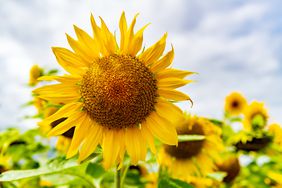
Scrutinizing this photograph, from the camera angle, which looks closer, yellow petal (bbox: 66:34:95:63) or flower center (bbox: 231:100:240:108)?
yellow petal (bbox: 66:34:95:63)

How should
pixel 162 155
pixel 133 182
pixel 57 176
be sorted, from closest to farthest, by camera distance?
pixel 57 176, pixel 133 182, pixel 162 155

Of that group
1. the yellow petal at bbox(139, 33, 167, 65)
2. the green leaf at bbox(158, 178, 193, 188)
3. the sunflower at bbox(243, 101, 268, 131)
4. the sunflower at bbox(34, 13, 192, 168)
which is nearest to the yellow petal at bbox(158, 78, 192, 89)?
the sunflower at bbox(34, 13, 192, 168)

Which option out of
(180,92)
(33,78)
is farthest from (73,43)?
(33,78)

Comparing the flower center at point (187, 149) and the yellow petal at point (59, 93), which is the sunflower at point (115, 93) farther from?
the flower center at point (187, 149)

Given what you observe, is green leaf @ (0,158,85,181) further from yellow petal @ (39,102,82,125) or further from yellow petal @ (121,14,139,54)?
yellow petal @ (121,14,139,54)

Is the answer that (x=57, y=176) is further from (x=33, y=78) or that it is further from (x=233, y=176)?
(x=33, y=78)

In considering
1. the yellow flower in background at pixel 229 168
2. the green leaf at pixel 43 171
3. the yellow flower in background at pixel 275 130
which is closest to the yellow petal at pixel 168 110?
the green leaf at pixel 43 171

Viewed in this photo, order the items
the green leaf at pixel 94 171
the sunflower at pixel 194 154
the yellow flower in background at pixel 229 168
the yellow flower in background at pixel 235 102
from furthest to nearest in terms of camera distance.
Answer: the yellow flower in background at pixel 235 102 → the yellow flower in background at pixel 229 168 → the sunflower at pixel 194 154 → the green leaf at pixel 94 171
